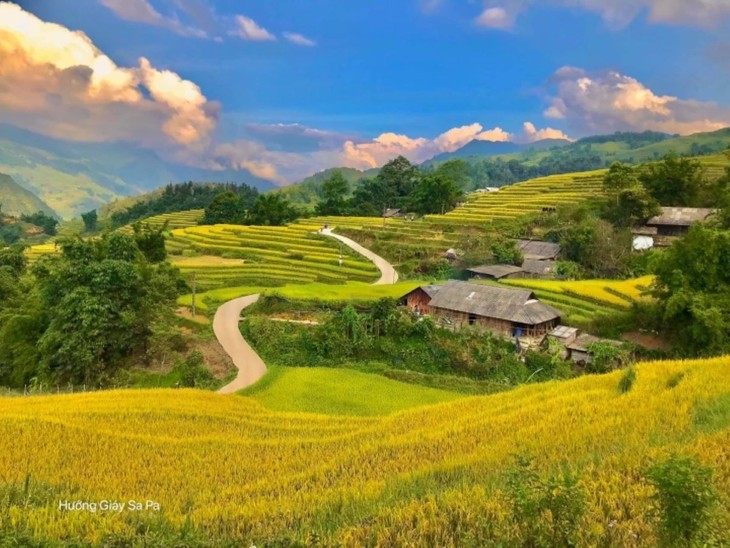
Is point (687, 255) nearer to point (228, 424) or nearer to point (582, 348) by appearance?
point (582, 348)

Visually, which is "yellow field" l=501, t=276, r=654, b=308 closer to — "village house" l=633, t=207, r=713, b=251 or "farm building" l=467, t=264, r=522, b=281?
"farm building" l=467, t=264, r=522, b=281

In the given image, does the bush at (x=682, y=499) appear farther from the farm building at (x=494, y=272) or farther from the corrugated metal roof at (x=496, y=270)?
the corrugated metal roof at (x=496, y=270)

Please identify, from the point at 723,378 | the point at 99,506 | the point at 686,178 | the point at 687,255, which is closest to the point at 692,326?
the point at 687,255

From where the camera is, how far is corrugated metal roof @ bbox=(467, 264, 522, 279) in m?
30.7

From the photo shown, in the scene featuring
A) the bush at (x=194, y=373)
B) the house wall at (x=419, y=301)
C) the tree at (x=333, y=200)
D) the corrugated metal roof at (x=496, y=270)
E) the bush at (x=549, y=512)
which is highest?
the tree at (x=333, y=200)

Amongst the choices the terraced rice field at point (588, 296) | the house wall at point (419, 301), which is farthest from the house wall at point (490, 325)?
the terraced rice field at point (588, 296)

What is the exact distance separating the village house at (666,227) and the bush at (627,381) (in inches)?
1124

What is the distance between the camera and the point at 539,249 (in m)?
35.3

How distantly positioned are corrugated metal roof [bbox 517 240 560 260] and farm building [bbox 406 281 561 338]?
12.1 m

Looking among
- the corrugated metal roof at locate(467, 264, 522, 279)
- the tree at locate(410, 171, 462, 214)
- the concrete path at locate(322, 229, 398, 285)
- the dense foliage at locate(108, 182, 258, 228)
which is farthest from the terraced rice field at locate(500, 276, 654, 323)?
the dense foliage at locate(108, 182, 258, 228)

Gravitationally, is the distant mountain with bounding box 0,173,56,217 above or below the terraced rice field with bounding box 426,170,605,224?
above

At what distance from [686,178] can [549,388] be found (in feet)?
122

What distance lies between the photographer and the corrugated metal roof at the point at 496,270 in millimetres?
30734

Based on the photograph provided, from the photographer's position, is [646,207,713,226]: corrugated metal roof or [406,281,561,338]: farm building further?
[646,207,713,226]: corrugated metal roof
